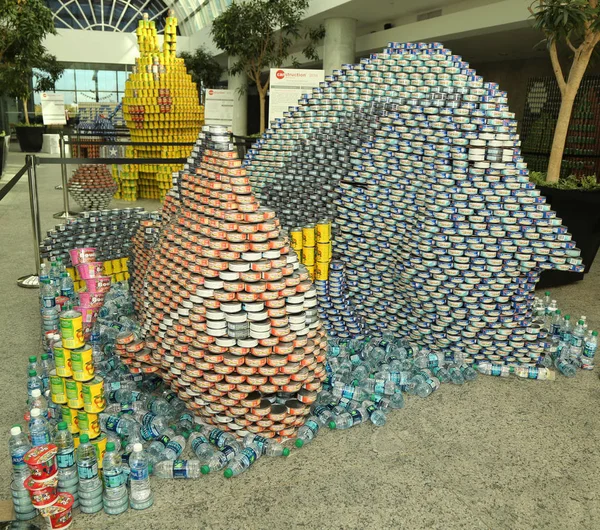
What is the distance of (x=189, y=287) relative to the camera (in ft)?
12.9

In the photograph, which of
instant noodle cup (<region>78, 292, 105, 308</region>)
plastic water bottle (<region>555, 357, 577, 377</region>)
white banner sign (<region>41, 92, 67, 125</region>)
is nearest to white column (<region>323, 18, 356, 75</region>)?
white banner sign (<region>41, 92, 67, 125</region>)

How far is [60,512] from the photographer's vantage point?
3.11 meters

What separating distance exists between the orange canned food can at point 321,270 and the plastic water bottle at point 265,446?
1863mm

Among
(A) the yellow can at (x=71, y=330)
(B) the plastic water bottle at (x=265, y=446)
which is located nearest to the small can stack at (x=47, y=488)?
(A) the yellow can at (x=71, y=330)

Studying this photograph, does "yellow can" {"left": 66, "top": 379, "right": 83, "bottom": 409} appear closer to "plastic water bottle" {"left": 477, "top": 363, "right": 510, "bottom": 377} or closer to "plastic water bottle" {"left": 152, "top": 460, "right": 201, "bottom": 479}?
"plastic water bottle" {"left": 152, "top": 460, "right": 201, "bottom": 479}

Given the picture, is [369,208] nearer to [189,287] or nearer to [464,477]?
[189,287]

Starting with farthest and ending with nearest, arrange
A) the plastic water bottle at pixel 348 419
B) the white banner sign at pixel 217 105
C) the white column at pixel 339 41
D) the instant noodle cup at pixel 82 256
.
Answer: the white column at pixel 339 41 → the white banner sign at pixel 217 105 → the instant noodle cup at pixel 82 256 → the plastic water bottle at pixel 348 419

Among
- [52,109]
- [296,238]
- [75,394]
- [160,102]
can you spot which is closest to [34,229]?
[296,238]

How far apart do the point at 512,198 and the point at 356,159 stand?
5.05ft

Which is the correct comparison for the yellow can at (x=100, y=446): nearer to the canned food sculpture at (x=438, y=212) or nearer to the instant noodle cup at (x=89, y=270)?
the instant noodle cup at (x=89, y=270)

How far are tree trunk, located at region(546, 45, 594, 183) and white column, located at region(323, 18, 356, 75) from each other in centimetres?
1093

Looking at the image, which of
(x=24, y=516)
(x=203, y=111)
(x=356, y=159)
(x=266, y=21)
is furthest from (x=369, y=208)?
(x=266, y=21)

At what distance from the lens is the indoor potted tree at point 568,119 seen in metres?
6.86

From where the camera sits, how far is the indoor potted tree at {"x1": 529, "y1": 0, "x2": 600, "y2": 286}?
22.5ft
